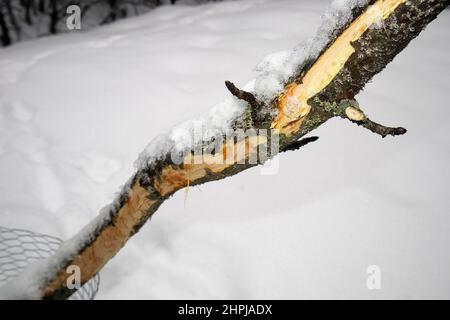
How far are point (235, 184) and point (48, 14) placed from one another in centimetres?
704

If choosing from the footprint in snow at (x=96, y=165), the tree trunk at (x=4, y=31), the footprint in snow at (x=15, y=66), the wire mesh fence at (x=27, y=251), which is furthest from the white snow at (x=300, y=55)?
the tree trunk at (x=4, y=31)

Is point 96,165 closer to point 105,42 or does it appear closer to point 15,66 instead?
point 15,66

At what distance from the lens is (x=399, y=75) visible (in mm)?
2818

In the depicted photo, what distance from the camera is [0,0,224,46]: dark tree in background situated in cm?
633

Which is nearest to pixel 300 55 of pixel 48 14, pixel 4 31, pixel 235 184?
pixel 235 184

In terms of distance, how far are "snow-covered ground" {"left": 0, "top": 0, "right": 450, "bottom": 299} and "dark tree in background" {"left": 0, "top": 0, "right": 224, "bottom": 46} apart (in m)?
3.94

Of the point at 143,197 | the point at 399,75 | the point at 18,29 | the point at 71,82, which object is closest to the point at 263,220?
the point at 143,197

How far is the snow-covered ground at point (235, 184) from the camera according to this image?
1.69 m

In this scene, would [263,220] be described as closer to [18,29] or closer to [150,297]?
[150,297]

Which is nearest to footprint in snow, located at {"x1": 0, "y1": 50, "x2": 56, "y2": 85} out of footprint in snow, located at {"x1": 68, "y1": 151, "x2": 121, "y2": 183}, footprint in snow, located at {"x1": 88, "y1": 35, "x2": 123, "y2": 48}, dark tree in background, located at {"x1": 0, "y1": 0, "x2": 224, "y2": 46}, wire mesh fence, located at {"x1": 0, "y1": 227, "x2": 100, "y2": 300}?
footprint in snow, located at {"x1": 88, "y1": 35, "x2": 123, "y2": 48}

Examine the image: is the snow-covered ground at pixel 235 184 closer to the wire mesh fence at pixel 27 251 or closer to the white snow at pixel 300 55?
the wire mesh fence at pixel 27 251

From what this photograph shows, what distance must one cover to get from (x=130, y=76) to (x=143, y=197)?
2290 mm

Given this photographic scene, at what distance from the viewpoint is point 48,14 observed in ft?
22.9

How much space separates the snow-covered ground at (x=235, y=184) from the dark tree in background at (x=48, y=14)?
394cm
